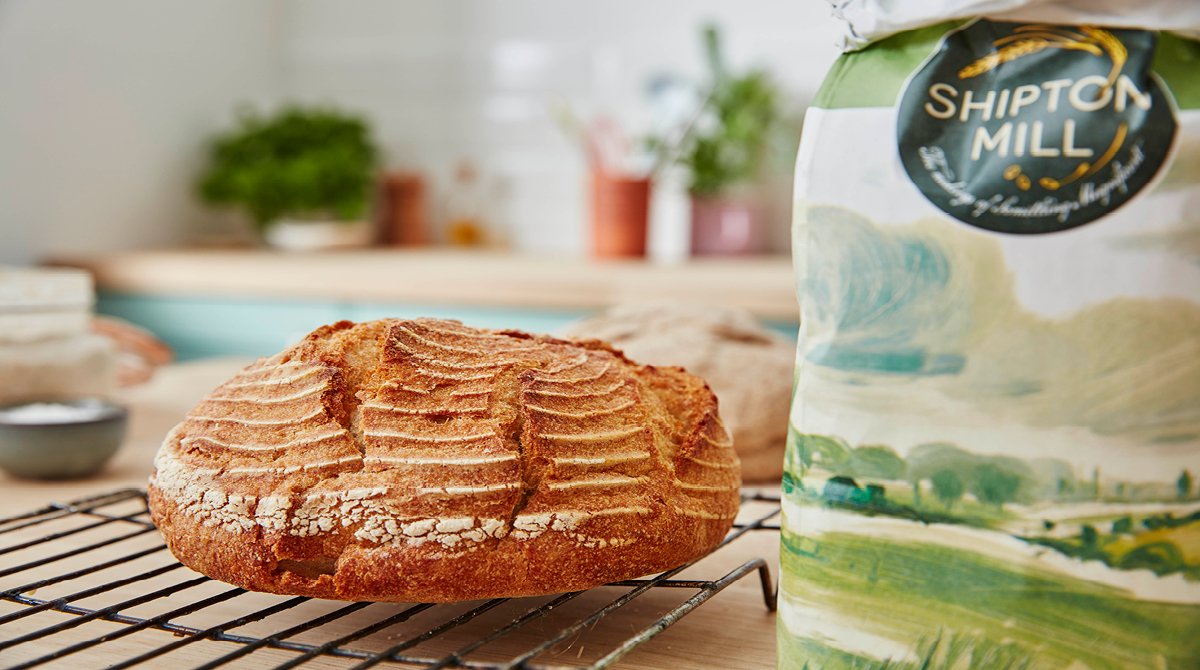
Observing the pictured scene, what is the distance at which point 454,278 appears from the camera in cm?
215

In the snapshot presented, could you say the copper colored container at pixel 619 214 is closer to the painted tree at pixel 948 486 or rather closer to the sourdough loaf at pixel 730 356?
the sourdough loaf at pixel 730 356

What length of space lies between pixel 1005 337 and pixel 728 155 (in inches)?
85.7

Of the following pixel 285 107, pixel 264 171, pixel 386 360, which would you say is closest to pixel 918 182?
pixel 386 360

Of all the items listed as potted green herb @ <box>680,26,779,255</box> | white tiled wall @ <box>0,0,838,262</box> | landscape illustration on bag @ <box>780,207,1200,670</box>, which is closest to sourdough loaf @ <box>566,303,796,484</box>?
landscape illustration on bag @ <box>780,207,1200,670</box>

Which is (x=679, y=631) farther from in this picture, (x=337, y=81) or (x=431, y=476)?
(x=337, y=81)

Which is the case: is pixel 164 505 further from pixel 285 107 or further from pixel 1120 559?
pixel 285 107

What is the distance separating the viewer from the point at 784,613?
1.73 feet

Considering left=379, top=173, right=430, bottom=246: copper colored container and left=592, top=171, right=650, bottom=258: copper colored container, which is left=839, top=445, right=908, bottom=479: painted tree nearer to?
left=592, top=171, right=650, bottom=258: copper colored container

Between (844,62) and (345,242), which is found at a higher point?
(844,62)

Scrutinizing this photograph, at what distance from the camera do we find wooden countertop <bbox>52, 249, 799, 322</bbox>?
199cm

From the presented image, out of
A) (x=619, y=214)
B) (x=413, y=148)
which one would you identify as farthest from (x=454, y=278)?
(x=413, y=148)

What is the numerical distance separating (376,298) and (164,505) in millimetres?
1599

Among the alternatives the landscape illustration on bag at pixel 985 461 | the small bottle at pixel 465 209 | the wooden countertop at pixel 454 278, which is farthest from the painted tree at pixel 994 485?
the small bottle at pixel 465 209

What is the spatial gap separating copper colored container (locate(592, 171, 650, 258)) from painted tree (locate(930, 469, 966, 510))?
6.55ft
